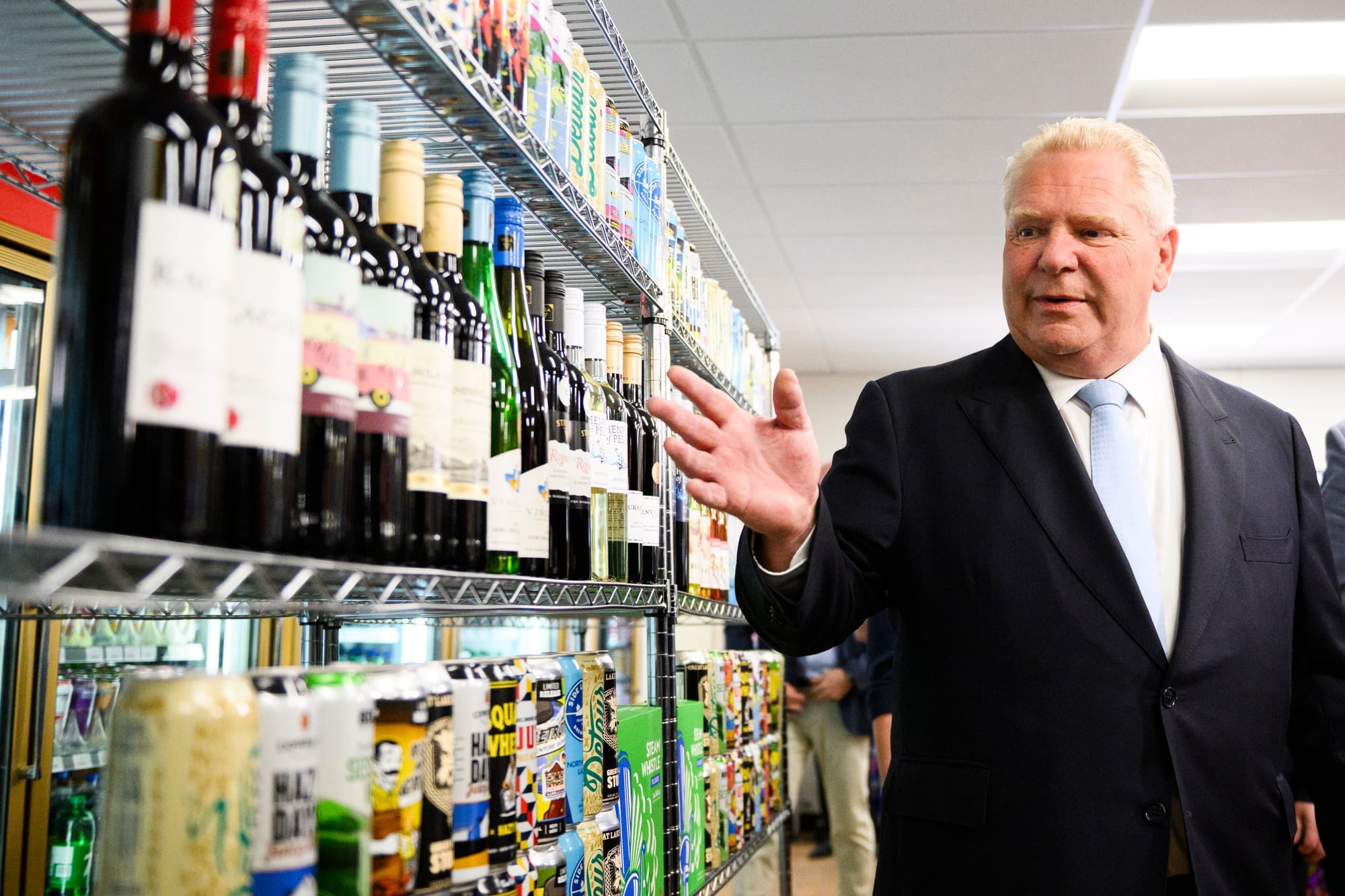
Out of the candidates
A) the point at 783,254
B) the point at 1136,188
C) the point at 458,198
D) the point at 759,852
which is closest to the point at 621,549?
the point at 458,198

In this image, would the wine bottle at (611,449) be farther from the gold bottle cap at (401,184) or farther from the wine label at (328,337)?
the wine label at (328,337)

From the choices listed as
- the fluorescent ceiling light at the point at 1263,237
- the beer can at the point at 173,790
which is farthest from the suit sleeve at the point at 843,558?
the fluorescent ceiling light at the point at 1263,237

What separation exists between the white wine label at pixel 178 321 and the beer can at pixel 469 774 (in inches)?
15.5

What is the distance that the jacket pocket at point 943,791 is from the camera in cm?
173

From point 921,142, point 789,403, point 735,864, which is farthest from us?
point 921,142

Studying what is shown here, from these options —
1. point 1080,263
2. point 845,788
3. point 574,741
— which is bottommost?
point 845,788

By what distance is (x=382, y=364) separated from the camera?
97 cm

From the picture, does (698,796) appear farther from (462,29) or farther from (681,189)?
(462,29)

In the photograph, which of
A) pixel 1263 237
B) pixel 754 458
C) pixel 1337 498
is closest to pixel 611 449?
pixel 754 458

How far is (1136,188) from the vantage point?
1.95 meters

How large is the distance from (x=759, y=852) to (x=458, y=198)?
3092mm

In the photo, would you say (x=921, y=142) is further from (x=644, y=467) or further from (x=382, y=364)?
(x=382, y=364)

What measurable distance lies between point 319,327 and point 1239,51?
158 inches

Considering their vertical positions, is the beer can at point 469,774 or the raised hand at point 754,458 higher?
the raised hand at point 754,458
